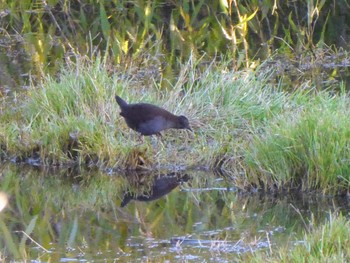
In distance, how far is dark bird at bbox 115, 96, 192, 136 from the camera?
7.89m

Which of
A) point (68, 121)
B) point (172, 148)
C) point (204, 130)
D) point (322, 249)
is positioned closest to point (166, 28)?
point (204, 130)

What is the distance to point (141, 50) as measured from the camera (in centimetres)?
1122

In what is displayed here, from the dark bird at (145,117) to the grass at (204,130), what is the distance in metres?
0.16

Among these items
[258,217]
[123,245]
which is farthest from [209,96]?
[123,245]

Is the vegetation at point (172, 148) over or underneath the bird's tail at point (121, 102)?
underneath

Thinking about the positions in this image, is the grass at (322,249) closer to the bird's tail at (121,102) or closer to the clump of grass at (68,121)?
the bird's tail at (121,102)

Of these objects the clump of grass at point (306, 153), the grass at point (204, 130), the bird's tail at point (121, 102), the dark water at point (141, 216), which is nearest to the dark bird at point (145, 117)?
the bird's tail at point (121, 102)

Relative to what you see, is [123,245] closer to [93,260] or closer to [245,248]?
[93,260]

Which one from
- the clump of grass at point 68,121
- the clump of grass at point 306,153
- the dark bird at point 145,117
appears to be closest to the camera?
the clump of grass at point 306,153

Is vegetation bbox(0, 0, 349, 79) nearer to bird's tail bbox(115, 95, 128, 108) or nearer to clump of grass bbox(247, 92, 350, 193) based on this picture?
bird's tail bbox(115, 95, 128, 108)

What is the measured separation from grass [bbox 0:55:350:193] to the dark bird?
16cm

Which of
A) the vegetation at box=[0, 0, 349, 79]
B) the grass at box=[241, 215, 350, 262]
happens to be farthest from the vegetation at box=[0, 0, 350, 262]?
the vegetation at box=[0, 0, 349, 79]

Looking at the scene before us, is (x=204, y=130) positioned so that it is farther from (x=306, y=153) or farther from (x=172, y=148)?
(x=306, y=153)

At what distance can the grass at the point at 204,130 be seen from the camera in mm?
6996
